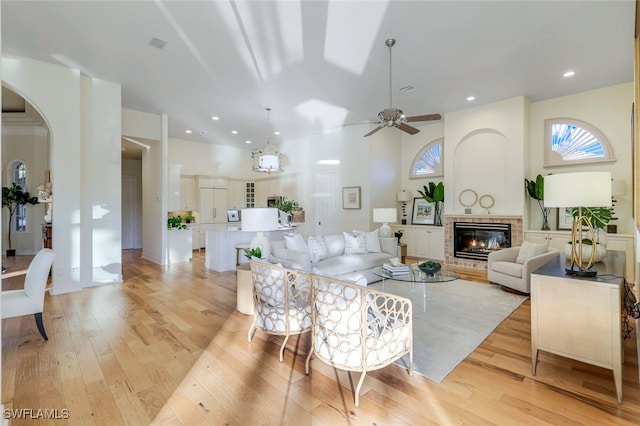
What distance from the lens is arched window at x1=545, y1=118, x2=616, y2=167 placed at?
563 centimetres

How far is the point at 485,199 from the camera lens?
6562 mm

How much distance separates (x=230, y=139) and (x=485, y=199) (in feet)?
23.3

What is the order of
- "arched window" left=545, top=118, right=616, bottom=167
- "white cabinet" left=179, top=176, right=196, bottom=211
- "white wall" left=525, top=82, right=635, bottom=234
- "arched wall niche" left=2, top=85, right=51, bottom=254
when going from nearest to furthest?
"white wall" left=525, top=82, right=635, bottom=234
"arched window" left=545, top=118, right=616, bottom=167
"arched wall niche" left=2, top=85, right=51, bottom=254
"white cabinet" left=179, top=176, right=196, bottom=211

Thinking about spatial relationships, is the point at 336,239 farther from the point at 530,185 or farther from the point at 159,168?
the point at 159,168

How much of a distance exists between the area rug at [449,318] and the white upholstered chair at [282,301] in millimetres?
982

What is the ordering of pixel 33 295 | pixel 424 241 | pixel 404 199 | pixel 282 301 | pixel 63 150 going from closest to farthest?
1. pixel 282 301
2. pixel 33 295
3. pixel 63 150
4. pixel 424 241
5. pixel 404 199

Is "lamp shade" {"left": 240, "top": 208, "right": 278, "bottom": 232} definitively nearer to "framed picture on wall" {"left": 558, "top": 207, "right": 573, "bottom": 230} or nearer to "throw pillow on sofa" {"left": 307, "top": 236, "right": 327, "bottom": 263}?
"throw pillow on sofa" {"left": 307, "top": 236, "right": 327, "bottom": 263}

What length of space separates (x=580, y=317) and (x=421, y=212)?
18.7 feet

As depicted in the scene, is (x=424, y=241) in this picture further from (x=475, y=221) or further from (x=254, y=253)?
(x=254, y=253)

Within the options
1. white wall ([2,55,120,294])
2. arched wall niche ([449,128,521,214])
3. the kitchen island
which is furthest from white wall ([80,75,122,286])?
arched wall niche ([449,128,521,214])

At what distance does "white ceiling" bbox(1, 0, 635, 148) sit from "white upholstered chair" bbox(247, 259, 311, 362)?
9.18 ft

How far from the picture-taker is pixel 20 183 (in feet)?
27.4

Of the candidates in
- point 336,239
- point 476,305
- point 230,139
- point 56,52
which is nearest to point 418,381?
point 476,305

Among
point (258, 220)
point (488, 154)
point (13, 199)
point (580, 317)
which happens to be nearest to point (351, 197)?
point (488, 154)
